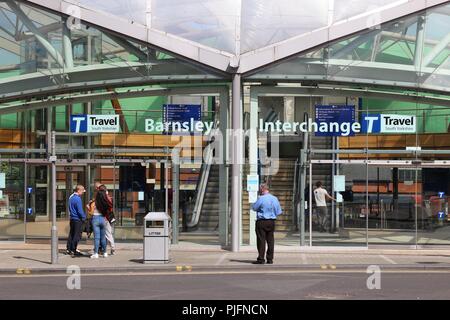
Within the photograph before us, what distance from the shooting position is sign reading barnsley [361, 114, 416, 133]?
19.9m

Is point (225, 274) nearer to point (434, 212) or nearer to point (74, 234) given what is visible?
point (74, 234)

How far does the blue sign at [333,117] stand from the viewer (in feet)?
65.0

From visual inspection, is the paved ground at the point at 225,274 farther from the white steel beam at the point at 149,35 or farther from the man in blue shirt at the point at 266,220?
the white steel beam at the point at 149,35

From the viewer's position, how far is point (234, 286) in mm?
12648

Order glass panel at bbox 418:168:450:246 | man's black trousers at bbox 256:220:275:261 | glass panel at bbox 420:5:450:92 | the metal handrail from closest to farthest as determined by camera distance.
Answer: man's black trousers at bbox 256:220:275:261 < glass panel at bbox 420:5:450:92 < the metal handrail < glass panel at bbox 418:168:450:246

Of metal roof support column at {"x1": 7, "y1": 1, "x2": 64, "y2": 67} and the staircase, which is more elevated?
metal roof support column at {"x1": 7, "y1": 1, "x2": 64, "y2": 67}

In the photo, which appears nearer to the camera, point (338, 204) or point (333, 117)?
point (333, 117)

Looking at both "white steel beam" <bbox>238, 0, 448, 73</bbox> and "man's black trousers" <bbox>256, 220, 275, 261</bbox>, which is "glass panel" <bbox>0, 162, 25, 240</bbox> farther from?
"man's black trousers" <bbox>256, 220, 275, 261</bbox>

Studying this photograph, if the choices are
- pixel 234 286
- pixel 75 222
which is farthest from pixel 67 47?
pixel 234 286

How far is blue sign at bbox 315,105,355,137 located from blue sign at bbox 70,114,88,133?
655 cm

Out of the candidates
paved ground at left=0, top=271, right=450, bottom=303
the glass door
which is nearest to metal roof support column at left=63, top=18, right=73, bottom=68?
the glass door

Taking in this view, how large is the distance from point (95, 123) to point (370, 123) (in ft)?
25.3

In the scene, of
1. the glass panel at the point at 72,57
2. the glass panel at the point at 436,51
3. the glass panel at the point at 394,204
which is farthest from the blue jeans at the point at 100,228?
the glass panel at the point at 436,51

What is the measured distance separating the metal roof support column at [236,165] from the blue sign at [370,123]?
3415mm
